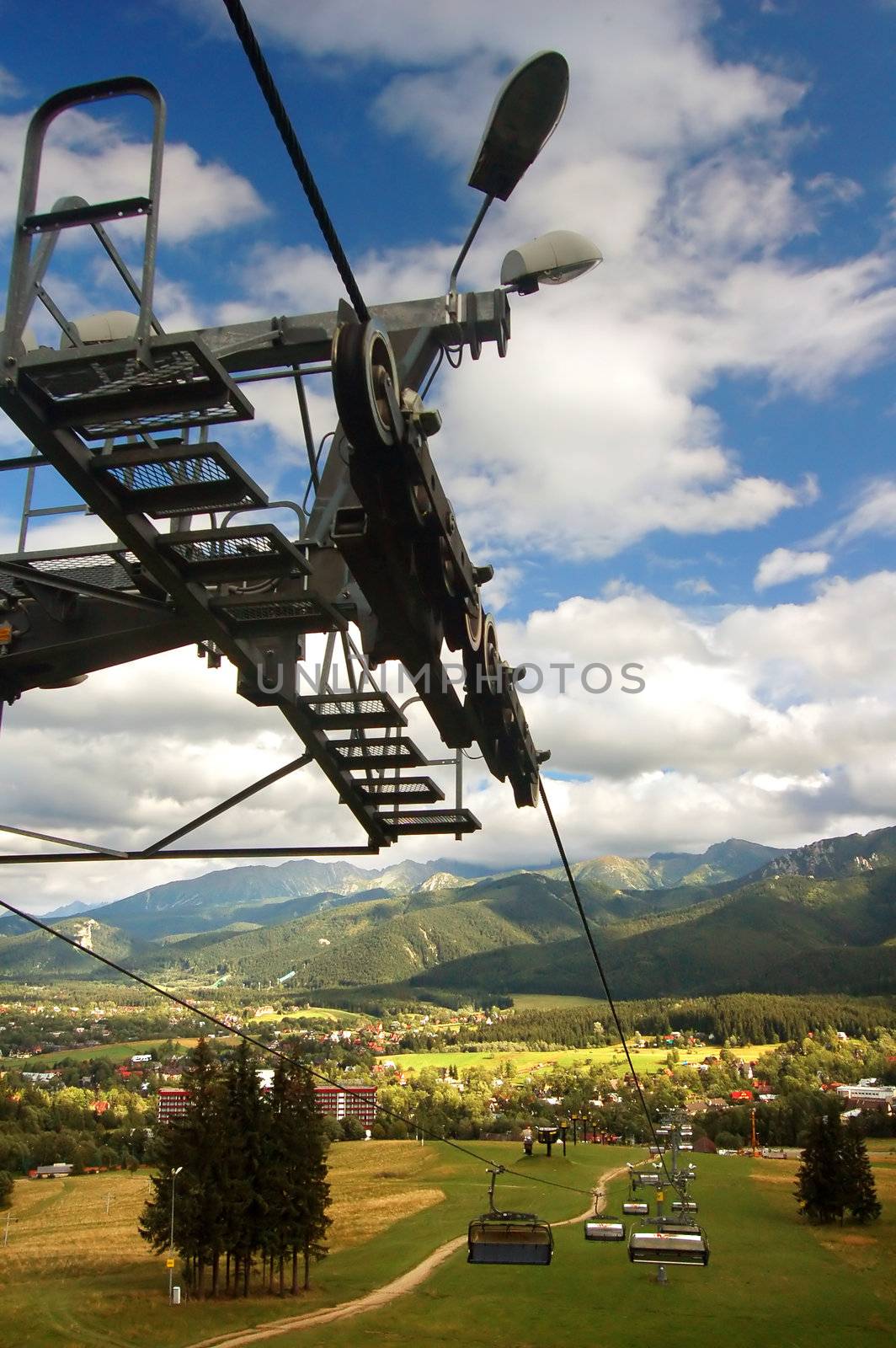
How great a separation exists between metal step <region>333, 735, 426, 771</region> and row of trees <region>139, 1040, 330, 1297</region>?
172ft

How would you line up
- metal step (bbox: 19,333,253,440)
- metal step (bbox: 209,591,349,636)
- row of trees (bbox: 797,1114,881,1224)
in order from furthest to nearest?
1. row of trees (bbox: 797,1114,881,1224)
2. metal step (bbox: 209,591,349,636)
3. metal step (bbox: 19,333,253,440)

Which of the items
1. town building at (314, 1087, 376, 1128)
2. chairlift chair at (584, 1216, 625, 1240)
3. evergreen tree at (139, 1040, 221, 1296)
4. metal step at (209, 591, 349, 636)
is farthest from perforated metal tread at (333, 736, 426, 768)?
town building at (314, 1087, 376, 1128)

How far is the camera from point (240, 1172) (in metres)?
58.0

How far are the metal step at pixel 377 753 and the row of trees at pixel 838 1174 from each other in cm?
8933

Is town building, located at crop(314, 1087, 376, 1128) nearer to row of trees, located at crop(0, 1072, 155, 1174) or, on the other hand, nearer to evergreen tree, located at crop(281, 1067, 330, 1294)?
row of trees, located at crop(0, 1072, 155, 1174)

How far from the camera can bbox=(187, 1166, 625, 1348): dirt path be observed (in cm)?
5336

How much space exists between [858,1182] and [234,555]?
314 feet

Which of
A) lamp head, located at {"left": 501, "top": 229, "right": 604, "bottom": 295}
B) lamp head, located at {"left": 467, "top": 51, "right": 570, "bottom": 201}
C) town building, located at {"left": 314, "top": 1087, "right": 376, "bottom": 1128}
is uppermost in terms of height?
lamp head, located at {"left": 501, "top": 229, "right": 604, "bottom": 295}

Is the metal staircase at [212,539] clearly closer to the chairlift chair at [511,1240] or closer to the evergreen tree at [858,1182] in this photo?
the chairlift chair at [511,1240]

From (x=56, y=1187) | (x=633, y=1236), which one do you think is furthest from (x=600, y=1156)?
(x=633, y=1236)

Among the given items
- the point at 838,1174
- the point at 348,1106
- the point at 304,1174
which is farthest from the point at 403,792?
the point at 348,1106

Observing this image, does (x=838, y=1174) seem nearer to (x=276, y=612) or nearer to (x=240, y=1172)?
(x=240, y=1172)

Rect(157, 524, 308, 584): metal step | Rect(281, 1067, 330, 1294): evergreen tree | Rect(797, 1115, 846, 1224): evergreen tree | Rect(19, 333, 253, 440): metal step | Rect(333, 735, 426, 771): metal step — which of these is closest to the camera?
Rect(19, 333, 253, 440): metal step

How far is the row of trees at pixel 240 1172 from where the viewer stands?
2244 inches
